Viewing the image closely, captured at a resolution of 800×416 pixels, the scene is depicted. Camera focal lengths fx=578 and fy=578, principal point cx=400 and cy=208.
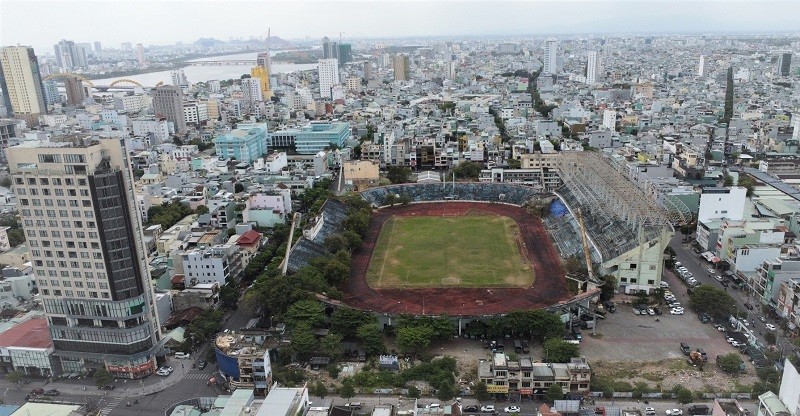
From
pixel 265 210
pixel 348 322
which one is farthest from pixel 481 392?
pixel 265 210

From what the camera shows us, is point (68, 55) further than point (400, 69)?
Yes

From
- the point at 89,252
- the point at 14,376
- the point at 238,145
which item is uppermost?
the point at 89,252

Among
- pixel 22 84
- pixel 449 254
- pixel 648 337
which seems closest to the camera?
A: pixel 648 337

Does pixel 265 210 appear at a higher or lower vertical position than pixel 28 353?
higher

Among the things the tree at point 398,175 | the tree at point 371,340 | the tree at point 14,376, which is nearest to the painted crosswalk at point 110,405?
the tree at point 14,376

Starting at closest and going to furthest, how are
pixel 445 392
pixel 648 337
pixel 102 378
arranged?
pixel 445 392 < pixel 102 378 < pixel 648 337

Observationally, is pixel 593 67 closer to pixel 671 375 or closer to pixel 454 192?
pixel 454 192

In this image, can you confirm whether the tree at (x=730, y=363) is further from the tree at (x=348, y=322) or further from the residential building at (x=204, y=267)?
the residential building at (x=204, y=267)
